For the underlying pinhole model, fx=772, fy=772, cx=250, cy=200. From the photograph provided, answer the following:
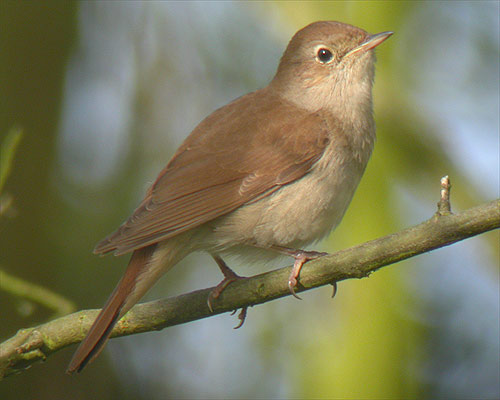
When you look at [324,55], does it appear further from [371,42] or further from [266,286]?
[266,286]

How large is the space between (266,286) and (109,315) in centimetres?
69

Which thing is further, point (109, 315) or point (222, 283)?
point (222, 283)

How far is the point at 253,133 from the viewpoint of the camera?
417cm

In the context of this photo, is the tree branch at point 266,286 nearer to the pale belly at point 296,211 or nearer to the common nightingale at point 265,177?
the common nightingale at point 265,177

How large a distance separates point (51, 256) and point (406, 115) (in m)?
2.66

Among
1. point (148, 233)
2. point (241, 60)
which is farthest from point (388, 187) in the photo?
point (241, 60)

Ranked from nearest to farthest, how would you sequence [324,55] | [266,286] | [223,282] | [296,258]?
[266,286]
[296,258]
[223,282]
[324,55]

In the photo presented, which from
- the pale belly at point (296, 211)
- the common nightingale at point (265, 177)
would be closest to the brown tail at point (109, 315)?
the common nightingale at point (265, 177)

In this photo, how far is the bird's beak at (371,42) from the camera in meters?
4.01

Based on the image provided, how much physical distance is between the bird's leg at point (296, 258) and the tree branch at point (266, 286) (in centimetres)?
3

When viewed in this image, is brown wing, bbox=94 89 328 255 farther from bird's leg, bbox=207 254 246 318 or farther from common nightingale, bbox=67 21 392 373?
bird's leg, bbox=207 254 246 318

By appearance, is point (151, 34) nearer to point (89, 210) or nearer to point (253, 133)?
point (89, 210)

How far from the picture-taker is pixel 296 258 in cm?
370

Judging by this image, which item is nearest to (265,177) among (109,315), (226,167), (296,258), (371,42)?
(226,167)
